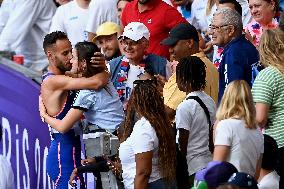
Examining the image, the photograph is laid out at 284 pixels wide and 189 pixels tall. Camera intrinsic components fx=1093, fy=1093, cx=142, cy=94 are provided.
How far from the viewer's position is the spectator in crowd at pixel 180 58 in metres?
10.2

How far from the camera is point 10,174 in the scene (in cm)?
971

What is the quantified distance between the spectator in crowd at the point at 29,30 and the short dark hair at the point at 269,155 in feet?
22.8

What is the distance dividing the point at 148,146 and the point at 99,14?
207 inches

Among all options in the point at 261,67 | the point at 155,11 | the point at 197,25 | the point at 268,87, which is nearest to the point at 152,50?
the point at 155,11

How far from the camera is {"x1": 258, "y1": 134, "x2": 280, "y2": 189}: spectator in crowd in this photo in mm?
8312

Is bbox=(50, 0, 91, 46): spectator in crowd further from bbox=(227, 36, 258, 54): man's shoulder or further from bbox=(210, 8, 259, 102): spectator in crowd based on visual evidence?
bbox=(227, 36, 258, 54): man's shoulder

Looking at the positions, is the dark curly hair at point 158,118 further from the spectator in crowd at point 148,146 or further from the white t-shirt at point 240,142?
the white t-shirt at point 240,142

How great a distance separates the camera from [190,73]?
9.43m

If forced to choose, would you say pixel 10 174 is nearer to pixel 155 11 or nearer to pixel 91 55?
pixel 91 55

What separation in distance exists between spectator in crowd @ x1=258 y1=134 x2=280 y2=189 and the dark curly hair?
0.82m

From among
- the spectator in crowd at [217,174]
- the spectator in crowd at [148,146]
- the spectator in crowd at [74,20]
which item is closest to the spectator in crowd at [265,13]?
the spectator in crowd at [148,146]

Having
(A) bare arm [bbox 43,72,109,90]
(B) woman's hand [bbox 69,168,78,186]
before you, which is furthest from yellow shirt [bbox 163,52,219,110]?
(B) woman's hand [bbox 69,168,78,186]

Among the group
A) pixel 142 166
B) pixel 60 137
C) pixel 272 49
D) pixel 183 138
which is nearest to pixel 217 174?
pixel 142 166

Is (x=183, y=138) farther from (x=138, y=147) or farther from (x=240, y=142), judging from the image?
(x=240, y=142)
